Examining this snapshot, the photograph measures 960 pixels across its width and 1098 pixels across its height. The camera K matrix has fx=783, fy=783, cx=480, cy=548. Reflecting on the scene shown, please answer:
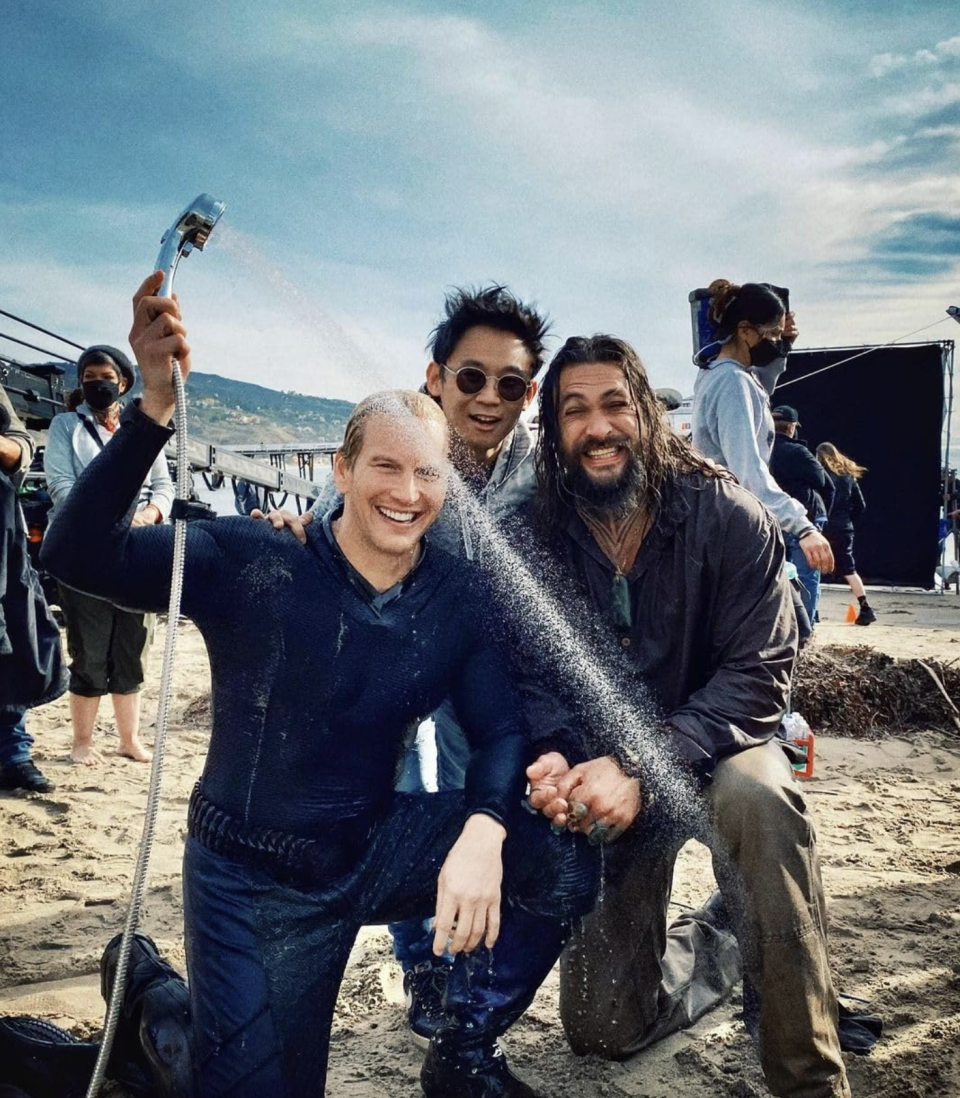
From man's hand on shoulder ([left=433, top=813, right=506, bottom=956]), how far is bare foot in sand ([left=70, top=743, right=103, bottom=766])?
380 cm

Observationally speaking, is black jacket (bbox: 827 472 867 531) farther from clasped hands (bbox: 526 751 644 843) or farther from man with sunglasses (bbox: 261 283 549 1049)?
clasped hands (bbox: 526 751 644 843)

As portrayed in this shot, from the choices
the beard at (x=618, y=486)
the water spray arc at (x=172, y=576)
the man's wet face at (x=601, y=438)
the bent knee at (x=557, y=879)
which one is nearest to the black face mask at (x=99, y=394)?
the water spray arc at (x=172, y=576)

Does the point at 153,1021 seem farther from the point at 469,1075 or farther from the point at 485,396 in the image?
the point at 485,396

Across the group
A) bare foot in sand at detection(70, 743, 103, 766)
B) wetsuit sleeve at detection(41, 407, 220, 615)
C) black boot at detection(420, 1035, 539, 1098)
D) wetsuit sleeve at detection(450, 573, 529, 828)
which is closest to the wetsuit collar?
wetsuit sleeve at detection(450, 573, 529, 828)

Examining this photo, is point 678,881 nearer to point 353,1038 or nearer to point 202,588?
point 353,1038

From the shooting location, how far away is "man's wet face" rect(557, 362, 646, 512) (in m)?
2.68

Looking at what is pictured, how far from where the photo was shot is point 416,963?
2.71 metres

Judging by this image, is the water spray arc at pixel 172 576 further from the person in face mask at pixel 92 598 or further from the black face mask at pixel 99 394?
the black face mask at pixel 99 394

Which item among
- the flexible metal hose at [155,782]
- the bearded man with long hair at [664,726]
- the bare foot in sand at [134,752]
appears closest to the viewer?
the flexible metal hose at [155,782]

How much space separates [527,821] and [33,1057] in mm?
1405

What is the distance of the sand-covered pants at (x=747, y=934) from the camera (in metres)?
2.04

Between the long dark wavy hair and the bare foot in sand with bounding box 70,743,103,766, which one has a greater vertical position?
the long dark wavy hair

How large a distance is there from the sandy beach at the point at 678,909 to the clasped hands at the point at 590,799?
82cm

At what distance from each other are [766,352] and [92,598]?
159 inches
